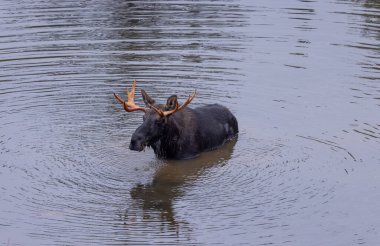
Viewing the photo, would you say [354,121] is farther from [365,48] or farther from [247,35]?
[247,35]

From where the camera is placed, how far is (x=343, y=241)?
11203 millimetres

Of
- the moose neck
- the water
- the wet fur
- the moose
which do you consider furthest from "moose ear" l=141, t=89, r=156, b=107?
the water

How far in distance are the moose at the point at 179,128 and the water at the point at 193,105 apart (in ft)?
0.74

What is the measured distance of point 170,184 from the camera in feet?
44.0

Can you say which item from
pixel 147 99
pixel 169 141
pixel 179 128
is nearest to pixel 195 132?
pixel 179 128

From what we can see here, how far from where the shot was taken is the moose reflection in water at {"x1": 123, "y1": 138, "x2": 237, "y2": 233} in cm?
1217

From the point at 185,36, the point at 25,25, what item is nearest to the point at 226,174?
the point at 185,36

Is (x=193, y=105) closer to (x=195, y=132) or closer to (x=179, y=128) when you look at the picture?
(x=195, y=132)

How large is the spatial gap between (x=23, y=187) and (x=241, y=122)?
4598mm

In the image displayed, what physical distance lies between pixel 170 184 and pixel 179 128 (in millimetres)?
1387

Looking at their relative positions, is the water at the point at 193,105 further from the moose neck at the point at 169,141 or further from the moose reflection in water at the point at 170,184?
the moose neck at the point at 169,141

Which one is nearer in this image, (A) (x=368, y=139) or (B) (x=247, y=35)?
(A) (x=368, y=139)

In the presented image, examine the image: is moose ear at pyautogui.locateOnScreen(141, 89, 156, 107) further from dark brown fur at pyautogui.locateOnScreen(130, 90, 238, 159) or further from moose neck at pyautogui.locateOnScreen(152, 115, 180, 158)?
moose neck at pyautogui.locateOnScreen(152, 115, 180, 158)

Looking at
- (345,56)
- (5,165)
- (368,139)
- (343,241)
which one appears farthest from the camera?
(345,56)
